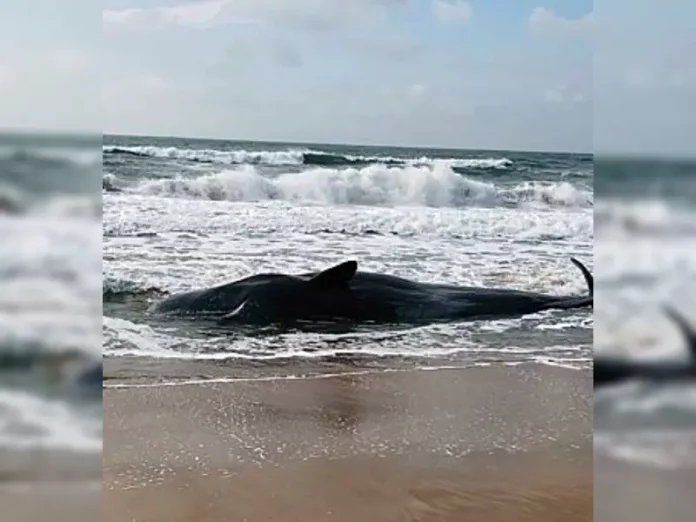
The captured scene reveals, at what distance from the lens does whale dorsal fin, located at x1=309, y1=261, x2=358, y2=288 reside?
323 centimetres

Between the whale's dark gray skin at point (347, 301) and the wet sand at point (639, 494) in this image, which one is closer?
the wet sand at point (639, 494)

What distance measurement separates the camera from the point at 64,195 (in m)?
1.71

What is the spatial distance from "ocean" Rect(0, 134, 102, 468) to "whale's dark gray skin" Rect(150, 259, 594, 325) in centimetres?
131

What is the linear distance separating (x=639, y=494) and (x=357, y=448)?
0.98 metres

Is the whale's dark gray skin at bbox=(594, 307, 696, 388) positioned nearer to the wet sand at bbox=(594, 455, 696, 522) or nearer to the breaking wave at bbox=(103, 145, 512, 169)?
the wet sand at bbox=(594, 455, 696, 522)

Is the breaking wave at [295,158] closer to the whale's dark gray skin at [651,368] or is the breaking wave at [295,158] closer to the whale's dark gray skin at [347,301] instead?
A: the whale's dark gray skin at [347,301]

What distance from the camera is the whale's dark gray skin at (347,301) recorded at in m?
3.15

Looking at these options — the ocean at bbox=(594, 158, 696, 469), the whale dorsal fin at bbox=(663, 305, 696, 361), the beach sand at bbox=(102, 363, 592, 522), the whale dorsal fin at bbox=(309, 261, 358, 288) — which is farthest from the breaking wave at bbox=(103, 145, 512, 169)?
the whale dorsal fin at bbox=(663, 305, 696, 361)

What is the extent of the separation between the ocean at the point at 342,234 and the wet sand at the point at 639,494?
4.47ft

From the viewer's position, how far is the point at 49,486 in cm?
166

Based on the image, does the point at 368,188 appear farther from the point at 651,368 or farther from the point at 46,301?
the point at 46,301

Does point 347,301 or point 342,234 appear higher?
point 342,234

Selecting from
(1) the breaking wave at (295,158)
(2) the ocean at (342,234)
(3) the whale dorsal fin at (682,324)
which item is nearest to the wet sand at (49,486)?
(2) the ocean at (342,234)

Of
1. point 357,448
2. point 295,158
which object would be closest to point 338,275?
point 295,158
